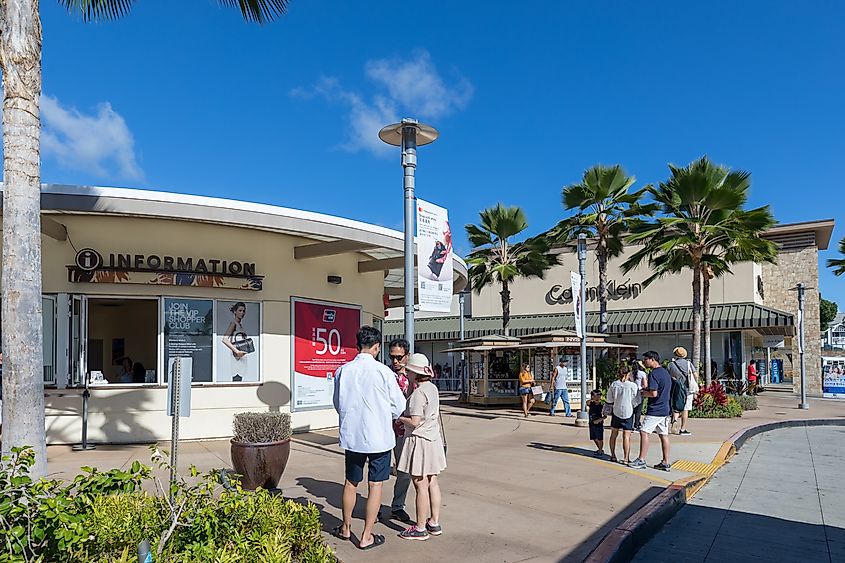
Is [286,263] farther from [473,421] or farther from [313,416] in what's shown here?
[473,421]

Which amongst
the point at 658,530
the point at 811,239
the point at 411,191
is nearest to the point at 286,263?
the point at 411,191

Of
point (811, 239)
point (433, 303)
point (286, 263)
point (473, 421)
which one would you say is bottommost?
point (473, 421)

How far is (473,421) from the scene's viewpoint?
17281 mm

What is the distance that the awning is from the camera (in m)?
28.1

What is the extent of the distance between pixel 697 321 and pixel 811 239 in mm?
15517

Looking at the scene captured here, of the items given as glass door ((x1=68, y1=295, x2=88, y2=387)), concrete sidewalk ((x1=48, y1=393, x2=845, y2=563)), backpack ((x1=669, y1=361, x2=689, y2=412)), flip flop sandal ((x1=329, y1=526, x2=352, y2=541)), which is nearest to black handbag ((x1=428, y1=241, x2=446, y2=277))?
concrete sidewalk ((x1=48, y1=393, x2=845, y2=563))

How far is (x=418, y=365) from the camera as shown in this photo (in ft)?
20.4

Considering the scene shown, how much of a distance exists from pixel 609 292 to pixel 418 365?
28640mm

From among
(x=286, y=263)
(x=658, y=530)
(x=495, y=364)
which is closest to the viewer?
(x=658, y=530)

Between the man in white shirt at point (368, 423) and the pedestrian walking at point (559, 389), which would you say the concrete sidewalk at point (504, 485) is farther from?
the pedestrian walking at point (559, 389)

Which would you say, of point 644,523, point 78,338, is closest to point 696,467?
point 644,523

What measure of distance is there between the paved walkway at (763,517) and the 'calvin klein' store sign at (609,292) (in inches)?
810

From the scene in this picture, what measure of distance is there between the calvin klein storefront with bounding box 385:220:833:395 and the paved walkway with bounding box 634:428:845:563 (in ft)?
58.7

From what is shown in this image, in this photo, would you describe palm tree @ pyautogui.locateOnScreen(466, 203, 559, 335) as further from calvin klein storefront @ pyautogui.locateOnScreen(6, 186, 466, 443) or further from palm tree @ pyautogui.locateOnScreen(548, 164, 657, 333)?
calvin klein storefront @ pyautogui.locateOnScreen(6, 186, 466, 443)
